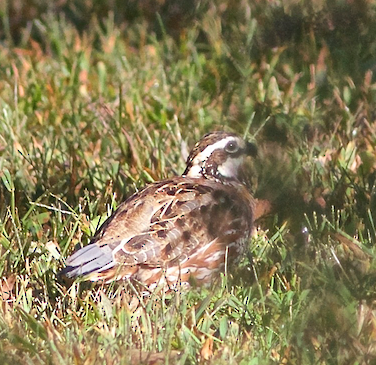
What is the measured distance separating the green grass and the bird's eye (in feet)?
1.01

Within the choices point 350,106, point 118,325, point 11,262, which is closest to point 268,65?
point 350,106

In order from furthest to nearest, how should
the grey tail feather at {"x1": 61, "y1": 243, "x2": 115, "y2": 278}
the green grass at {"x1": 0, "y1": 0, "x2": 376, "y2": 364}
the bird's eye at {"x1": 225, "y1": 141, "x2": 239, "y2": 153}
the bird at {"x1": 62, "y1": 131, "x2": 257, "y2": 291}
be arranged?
the bird's eye at {"x1": 225, "y1": 141, "x2": 239, "y2": 153}, the bird at {"x1": 62, "y1": 131, "x2": 257, "y2": 291}, the grey tail feather at {"x1": 61, "y1": 243, "x2": 115, "y2": 278}, the green grass at {"x1": 0, "y1": 0, "x2": 376, "y2": 364}

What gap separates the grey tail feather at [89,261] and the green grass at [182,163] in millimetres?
113

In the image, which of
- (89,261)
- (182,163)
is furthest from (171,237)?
(182,163)

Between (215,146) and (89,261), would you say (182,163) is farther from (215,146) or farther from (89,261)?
(89,261)

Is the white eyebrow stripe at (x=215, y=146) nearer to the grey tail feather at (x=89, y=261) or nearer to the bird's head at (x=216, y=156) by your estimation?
the bird's head at (x=216, y=156)

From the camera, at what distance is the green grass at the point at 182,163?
3.50 metres

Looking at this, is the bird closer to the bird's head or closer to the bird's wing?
the bird's wing

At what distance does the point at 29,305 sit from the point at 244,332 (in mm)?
1099

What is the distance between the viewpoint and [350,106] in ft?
20.8

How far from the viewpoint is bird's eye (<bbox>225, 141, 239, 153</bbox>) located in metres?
5.23

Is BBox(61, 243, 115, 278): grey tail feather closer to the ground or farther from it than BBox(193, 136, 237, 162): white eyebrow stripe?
closer to the ground

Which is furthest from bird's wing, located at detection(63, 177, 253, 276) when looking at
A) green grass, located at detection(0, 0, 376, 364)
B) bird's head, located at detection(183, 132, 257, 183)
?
bird's head, located at detection(183, 132, 257, 183)

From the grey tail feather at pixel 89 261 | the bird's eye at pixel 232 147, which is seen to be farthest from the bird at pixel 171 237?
the bird's eye at pixel 232 147
